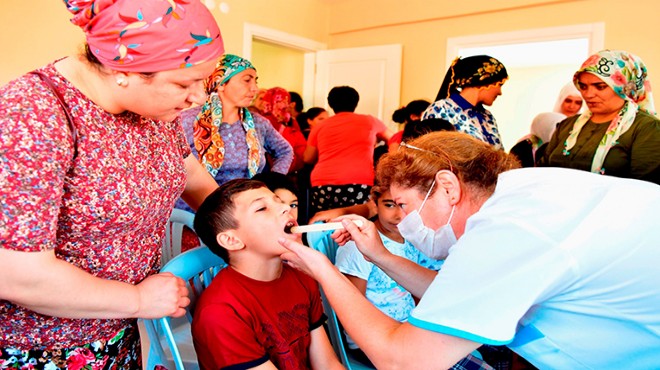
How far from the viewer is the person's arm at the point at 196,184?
4.27ft

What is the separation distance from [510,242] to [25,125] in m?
0.81

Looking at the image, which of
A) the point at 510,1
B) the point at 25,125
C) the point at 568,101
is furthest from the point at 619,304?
the point at 510,1

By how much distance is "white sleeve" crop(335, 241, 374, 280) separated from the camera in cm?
168

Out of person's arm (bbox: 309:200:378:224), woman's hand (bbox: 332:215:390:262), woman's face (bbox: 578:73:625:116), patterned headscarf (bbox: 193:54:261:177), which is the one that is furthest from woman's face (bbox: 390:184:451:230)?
woman's face (bbox: 578:73:625:116)

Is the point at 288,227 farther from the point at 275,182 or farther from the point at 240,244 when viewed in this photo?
the point at 275,182

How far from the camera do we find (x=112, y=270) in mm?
938

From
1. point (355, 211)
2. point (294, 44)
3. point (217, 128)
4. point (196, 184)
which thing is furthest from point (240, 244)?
point (294, 44)

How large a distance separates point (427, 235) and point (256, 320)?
19.2 inches

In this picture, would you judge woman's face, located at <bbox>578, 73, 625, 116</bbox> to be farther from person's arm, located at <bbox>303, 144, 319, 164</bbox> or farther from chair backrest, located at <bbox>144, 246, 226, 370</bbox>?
chair backrest, located at <bbox>144, 246, 226, 370</bbox>

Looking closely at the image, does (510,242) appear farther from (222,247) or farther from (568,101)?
(568,101)

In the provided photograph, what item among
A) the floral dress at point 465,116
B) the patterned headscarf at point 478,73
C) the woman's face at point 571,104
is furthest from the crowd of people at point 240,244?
the woman's face at point 571,104

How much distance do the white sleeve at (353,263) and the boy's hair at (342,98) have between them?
1.81 meters

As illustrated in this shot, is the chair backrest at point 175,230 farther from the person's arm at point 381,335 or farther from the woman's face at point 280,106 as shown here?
the woman's face at point 280,106

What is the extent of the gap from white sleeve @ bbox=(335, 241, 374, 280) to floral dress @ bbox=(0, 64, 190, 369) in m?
0.76
